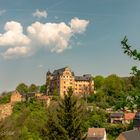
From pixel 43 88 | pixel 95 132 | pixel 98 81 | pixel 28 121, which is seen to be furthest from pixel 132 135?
pixel 43 88

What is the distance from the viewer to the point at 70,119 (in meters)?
37.0

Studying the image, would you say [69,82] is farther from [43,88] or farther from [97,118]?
[97,118]

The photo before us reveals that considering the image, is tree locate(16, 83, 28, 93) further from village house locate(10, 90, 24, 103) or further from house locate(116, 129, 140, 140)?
house locate(116, 129, 140, 140)

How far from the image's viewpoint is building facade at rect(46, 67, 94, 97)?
129375 millimetres

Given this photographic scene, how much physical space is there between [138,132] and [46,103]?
46.9 m

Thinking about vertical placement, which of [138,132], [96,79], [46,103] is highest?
[96,79]

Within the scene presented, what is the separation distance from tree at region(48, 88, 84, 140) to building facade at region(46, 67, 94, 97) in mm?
90072

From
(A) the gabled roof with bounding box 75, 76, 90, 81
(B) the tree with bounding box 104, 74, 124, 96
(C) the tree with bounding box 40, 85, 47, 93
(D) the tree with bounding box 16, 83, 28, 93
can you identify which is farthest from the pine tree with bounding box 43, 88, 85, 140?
(D) the tree with bounding box 16, 83, 28, 93

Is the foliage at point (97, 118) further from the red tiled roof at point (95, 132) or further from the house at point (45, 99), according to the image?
the house at point (45, 99)

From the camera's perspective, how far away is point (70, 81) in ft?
433

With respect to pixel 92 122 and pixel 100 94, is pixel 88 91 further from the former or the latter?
pixel 92 122

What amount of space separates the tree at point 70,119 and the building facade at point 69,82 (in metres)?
90.1

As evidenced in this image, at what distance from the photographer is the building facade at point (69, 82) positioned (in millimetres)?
129375

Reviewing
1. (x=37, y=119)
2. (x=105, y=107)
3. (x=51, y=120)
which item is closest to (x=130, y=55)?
(x=51, y=120)
